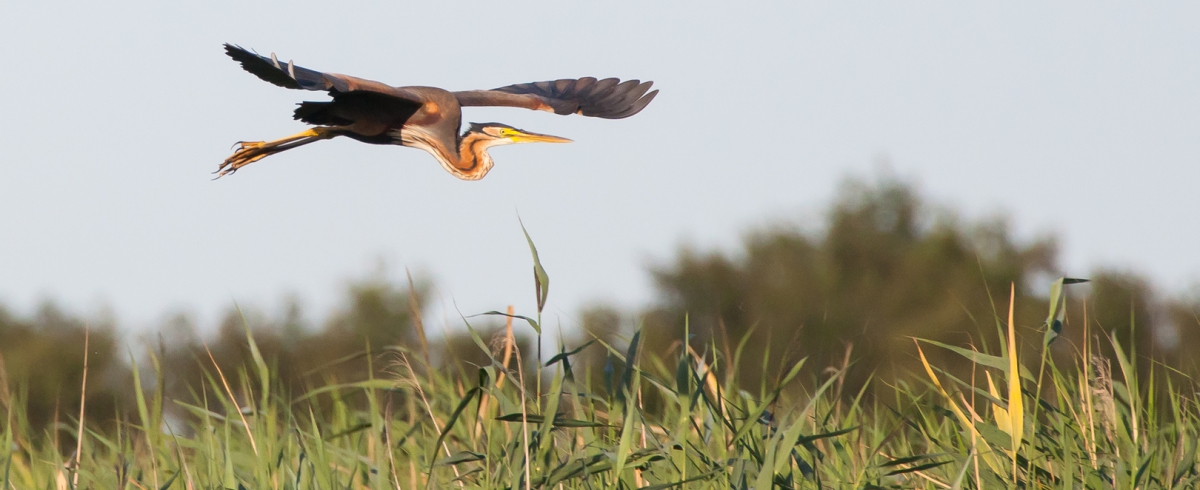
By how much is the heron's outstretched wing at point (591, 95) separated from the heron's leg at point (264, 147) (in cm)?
103

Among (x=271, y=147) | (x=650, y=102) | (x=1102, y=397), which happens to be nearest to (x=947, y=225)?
(x=650, y=102)

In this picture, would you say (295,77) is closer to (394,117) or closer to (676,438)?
(394,117)

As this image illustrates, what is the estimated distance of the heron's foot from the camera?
587 cm

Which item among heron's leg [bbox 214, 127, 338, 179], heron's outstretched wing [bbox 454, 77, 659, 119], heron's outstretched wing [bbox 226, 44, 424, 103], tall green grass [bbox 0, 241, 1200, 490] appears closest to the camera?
tall green grass [bbox 0, 241, 1200, 490]

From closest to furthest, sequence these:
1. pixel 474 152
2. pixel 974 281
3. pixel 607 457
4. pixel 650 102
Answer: pixel 607 457 → pixel 474 152 → pixel 650 102 → pixel 974 281

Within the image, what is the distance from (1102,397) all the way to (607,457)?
1.24 metres

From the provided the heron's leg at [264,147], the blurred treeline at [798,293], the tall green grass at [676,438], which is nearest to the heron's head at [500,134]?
the heron's leg at [264,147]

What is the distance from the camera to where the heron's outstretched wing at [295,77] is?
4898 millimetres

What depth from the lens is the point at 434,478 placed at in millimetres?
3207

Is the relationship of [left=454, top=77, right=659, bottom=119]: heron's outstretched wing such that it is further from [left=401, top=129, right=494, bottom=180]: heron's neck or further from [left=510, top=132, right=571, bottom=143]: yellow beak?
[left=401, top=129, right=494, bottom=180]: heron's neck

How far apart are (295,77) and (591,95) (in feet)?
9.22

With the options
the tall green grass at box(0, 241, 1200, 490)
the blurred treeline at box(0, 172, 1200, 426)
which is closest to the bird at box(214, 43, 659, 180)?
the tall green grass at box(0, 241, 1200, 490)

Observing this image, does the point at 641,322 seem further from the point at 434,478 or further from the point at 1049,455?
the point at 1049,455

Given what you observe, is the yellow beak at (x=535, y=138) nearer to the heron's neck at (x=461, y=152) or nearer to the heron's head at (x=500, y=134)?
the heron's head at (x=500, y=134)
